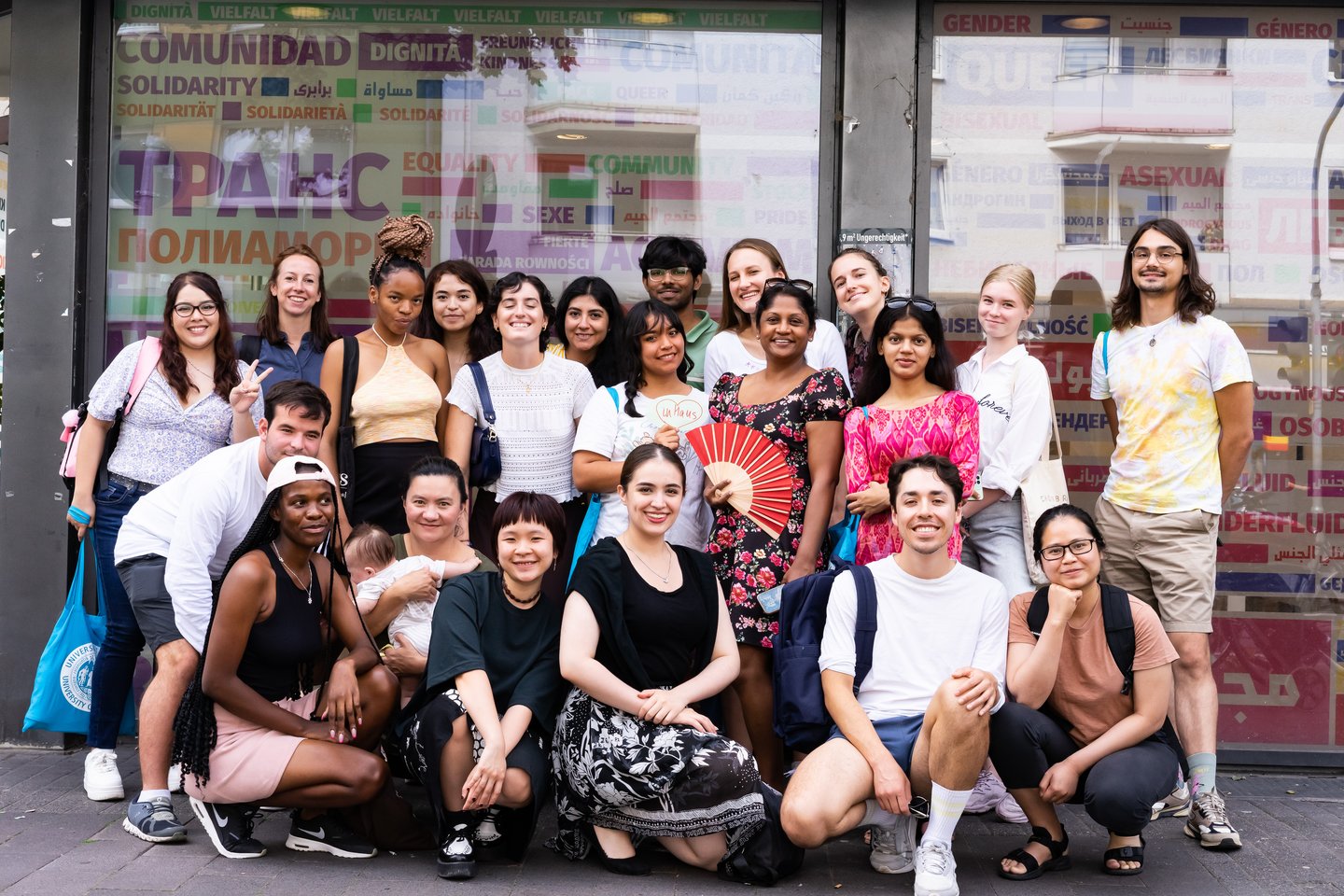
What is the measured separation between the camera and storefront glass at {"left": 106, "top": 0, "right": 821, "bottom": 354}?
21.2ft

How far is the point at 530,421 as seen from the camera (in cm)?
542

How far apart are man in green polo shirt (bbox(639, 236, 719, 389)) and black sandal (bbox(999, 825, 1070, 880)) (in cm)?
242

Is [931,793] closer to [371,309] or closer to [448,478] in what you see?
[448,478]

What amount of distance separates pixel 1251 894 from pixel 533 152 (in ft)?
Answer: 14.9

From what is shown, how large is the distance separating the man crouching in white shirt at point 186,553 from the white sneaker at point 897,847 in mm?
2457

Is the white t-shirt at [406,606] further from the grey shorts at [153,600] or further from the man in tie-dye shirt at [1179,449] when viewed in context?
the man in tie-dye shirt at [1179,449]

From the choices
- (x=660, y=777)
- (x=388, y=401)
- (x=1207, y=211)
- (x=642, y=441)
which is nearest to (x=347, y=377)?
(x=388, y=401)

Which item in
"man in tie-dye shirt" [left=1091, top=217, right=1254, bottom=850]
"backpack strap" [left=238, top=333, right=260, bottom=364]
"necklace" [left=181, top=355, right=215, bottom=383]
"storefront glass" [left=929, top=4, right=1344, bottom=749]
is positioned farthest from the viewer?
"storefront glass" [left=929, top=4, right=1344, bottom=749]

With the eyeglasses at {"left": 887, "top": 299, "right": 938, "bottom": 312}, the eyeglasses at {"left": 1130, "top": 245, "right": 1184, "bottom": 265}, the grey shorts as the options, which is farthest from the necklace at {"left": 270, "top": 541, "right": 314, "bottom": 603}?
the eyeglasses at {"left": 1130, "top": 245, "right": 1184, "bottom": 265}

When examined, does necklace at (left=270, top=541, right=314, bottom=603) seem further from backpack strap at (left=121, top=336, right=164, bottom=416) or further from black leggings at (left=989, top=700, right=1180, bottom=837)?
black leggings at (left=989, top=700, right=1180, bottom=837)

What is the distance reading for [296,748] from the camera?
4426 mm

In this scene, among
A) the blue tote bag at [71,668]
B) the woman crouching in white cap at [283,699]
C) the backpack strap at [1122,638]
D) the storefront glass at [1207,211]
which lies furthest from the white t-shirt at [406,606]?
the storefront glass at [1207,211]

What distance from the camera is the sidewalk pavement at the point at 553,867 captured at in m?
4.21

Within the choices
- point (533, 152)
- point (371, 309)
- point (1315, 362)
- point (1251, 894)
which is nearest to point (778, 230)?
point (533, 152)
